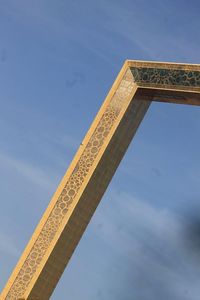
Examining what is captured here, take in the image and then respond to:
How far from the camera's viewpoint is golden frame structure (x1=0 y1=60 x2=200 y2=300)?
820 centimetres

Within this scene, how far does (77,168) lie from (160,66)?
2280 millimetres

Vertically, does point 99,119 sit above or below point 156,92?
below

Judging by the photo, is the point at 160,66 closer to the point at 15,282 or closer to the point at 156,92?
the point at 156,92

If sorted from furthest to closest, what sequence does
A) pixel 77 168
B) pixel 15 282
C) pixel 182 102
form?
pixel 182 102
pixel 77 168
pixel 15 282

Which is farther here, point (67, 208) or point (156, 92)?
point (156, 92)

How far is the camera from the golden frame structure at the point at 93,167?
26.9 feet

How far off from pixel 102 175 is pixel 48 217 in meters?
1.20

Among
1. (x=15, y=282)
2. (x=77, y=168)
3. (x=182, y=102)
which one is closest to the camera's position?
(x=15, y=282)

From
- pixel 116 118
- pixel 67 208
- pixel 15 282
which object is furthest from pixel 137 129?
pixel 15 282

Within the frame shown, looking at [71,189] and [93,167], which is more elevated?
[93,167]

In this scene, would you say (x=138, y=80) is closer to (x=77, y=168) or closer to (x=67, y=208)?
(x=77, y=168)

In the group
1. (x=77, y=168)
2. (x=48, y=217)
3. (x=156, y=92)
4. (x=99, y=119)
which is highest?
(x=156, y=92)

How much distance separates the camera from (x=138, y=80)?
9.26 metres

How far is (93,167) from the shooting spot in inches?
343
